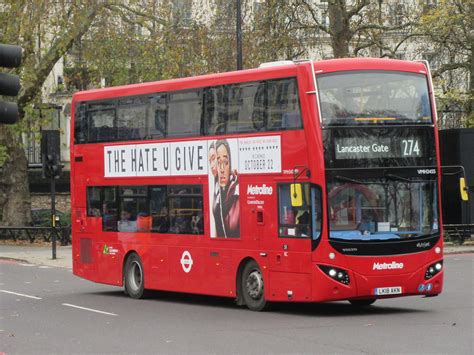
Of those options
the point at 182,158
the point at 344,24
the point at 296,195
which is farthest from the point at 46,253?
the point at 296,195

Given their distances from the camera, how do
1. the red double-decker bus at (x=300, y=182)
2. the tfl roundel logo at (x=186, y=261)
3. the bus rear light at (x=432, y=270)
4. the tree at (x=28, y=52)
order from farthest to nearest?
the tree at (x=28, y=52), the tfl roundel logo at (x=186, y=261), the bus rear light at (x=432, y=270), the red double-decker bus at (x=300, y=182)

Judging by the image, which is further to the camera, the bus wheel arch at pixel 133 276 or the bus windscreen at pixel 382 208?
the bus wheel arch at pixel 133 276

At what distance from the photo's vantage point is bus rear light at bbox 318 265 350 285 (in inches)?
680

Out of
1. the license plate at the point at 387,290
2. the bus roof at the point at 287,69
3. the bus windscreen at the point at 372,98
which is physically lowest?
the license plate at the point at 387,290

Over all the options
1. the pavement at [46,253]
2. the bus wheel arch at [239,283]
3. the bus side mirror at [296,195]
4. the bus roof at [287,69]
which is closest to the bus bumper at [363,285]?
the bus side mirror at [296,195]

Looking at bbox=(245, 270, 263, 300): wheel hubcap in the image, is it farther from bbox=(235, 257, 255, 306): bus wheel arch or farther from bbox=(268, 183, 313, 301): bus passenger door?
bbox=(268, 183, 313, 301): bus passenger door

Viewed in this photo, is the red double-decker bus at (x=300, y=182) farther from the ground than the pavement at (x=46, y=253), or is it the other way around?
the red double-decker bus at (x=300, y=182)

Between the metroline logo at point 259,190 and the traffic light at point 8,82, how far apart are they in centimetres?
822

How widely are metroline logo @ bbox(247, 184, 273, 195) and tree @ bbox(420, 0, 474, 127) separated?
23.4 meters

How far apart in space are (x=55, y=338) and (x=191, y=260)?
5157 mm

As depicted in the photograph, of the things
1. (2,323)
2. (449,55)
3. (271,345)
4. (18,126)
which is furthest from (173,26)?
(271,345)

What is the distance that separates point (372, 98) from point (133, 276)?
6.82 meters

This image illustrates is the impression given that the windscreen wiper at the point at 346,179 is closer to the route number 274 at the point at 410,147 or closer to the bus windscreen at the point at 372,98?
the bus windscreen at the point at 372,98

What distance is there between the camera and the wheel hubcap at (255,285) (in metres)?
18.6
